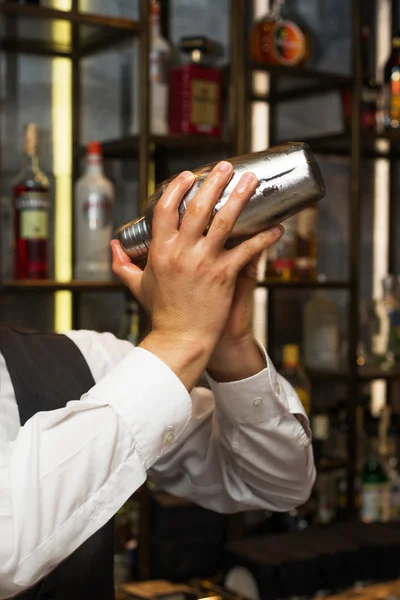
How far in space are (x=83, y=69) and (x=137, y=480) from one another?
70.5 inches

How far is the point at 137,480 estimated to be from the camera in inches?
35.4

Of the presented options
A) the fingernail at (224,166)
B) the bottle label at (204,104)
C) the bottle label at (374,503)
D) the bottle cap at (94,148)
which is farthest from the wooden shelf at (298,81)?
the fingernail at (224,166)

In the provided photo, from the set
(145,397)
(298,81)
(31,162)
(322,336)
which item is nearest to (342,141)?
(298,81)

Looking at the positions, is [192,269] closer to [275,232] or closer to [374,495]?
[275,232]

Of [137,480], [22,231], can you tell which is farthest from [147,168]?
[137,480]

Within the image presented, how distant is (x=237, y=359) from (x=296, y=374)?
1.54 metres

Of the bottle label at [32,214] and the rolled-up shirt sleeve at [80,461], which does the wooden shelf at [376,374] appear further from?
the rolled-up shirt sleeve at [80,461]

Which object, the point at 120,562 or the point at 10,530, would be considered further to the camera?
the point at 120,562

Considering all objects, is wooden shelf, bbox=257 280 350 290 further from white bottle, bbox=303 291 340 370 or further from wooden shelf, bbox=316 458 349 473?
wooden shelf, bbox=316 458 349 473

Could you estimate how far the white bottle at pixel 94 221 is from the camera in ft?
7.45

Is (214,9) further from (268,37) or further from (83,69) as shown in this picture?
(83,69)

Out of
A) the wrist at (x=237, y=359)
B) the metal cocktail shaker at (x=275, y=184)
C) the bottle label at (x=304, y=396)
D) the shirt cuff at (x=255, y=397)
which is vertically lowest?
the bottle label at (x=304, y=396)

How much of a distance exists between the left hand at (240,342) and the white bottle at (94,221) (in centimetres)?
122

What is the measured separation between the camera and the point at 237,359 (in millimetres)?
1079
